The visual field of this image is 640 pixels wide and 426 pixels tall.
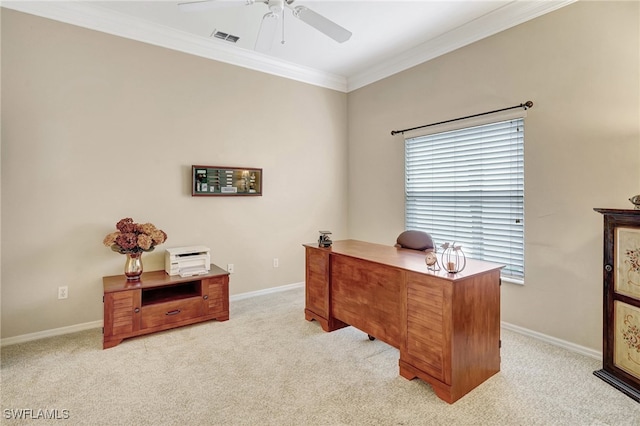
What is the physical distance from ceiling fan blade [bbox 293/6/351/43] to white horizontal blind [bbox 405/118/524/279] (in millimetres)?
1759

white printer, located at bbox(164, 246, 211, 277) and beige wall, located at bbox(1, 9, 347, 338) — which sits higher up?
beige wall, located at bbox(1, 9, 347, 338)

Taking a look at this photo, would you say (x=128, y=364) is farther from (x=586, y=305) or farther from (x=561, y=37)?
(x=561, y=37)

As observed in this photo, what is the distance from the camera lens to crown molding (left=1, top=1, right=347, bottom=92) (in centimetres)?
287

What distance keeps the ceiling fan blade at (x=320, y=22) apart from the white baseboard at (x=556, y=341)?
3029 mm

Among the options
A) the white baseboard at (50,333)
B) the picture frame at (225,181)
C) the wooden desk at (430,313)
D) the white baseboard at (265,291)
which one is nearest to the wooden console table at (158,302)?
the white baseboard at (50,333)

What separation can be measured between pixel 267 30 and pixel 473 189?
2.52m

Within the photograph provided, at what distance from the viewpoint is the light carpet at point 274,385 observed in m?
1.83

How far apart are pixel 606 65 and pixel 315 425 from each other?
3.29m

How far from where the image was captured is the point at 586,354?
8.38 feet

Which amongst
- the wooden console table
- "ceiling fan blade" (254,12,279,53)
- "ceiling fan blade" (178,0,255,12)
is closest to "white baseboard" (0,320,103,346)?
the wooden console table

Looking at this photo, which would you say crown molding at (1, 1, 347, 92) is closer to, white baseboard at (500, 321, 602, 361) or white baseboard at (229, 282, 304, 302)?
white baseboard at (229, 282, 304, 302)

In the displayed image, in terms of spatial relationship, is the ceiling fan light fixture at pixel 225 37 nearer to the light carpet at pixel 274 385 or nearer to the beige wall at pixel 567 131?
the beige wall at pixel 567 131

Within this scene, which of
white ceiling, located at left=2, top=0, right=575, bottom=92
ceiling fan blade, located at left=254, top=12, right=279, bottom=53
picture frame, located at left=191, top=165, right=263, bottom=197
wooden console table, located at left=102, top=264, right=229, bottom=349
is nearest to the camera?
ceiling fan blade, located at left=254, top=12, right=279, bottom=53

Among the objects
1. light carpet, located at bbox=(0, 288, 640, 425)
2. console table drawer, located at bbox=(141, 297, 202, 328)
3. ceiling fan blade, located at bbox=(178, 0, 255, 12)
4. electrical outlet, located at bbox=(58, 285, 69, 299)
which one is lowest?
light carpet, located at bbox=(0, 288, 640, 425)
